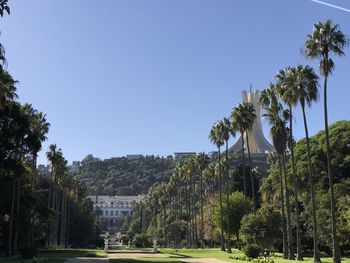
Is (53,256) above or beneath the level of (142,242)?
beneath

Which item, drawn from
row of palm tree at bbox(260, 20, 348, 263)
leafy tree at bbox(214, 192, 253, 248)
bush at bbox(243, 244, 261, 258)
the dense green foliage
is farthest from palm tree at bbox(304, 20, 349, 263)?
leafy tree at bbox(214, 192, 253, 248)

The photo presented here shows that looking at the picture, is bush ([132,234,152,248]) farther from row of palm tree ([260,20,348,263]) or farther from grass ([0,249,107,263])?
row of palm tree ([260,20,348,263])

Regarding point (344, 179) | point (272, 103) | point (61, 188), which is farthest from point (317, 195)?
point (61, 188)

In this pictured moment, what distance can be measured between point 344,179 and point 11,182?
3695 cm

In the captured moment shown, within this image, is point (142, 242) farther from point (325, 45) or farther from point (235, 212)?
point (325, 45)

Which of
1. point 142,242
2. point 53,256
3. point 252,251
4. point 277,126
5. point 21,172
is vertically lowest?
point 53,256

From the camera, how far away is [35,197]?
62.2 m

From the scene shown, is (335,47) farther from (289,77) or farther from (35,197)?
(35,197)

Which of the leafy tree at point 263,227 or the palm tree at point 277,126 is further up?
the palm tree at point 277,126

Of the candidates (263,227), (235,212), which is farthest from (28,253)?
(235,212)

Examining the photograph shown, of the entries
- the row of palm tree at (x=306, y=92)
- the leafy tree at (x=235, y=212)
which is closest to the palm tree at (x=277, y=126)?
the row of palm tree at (x=306, y=92)

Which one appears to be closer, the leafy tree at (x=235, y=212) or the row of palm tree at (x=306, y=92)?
the row of palm tree at (x=306, y=92)

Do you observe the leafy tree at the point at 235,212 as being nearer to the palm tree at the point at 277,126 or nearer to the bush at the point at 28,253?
the palm tree at the point at 277,126

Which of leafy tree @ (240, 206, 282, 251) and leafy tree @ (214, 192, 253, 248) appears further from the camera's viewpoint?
leafy tree @ (214, 192, 253, 248)
